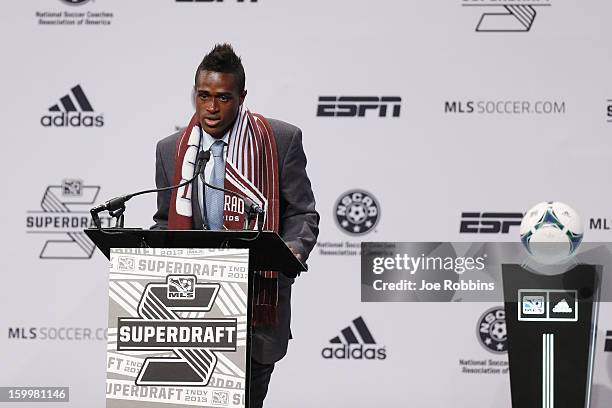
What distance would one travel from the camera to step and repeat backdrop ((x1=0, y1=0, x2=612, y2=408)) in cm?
595

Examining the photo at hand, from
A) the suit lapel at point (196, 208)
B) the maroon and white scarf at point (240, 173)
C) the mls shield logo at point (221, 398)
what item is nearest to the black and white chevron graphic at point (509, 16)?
the maroon and white scarf at point (240, 173)

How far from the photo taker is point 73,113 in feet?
20.1

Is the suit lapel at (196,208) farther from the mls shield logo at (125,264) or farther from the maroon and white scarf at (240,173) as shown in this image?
the mls shield logo at (125,264)

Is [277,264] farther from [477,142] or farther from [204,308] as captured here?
[477,142]

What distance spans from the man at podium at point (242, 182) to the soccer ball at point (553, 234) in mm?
1627

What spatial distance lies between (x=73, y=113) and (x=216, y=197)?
2.79 metres

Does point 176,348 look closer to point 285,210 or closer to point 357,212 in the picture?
point 285,210

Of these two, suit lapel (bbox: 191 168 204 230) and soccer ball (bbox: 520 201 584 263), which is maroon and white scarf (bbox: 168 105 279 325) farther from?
soccer ball (bbox: 520 201 584 263)

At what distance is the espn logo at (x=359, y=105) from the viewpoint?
6.02 m

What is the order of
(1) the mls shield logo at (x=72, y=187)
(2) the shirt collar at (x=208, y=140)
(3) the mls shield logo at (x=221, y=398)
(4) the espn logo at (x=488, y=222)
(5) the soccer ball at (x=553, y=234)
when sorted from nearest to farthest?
(3) the mls shield logo at (x=221, y=398) < (2) the shirt collar at (x=208, y=140) < (5) the soccer ball at (x=553, y=234) < (4) the espn logo at (x=488, y=222) < (1) the mls shield logo at (x=72, y=187)

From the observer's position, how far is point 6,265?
20.0 feet

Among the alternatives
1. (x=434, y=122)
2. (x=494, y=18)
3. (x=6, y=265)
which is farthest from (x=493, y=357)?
(x=6, y=265)

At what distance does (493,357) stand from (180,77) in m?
2.44

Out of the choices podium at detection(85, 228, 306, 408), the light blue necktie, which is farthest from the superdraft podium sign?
the light blue necktie
